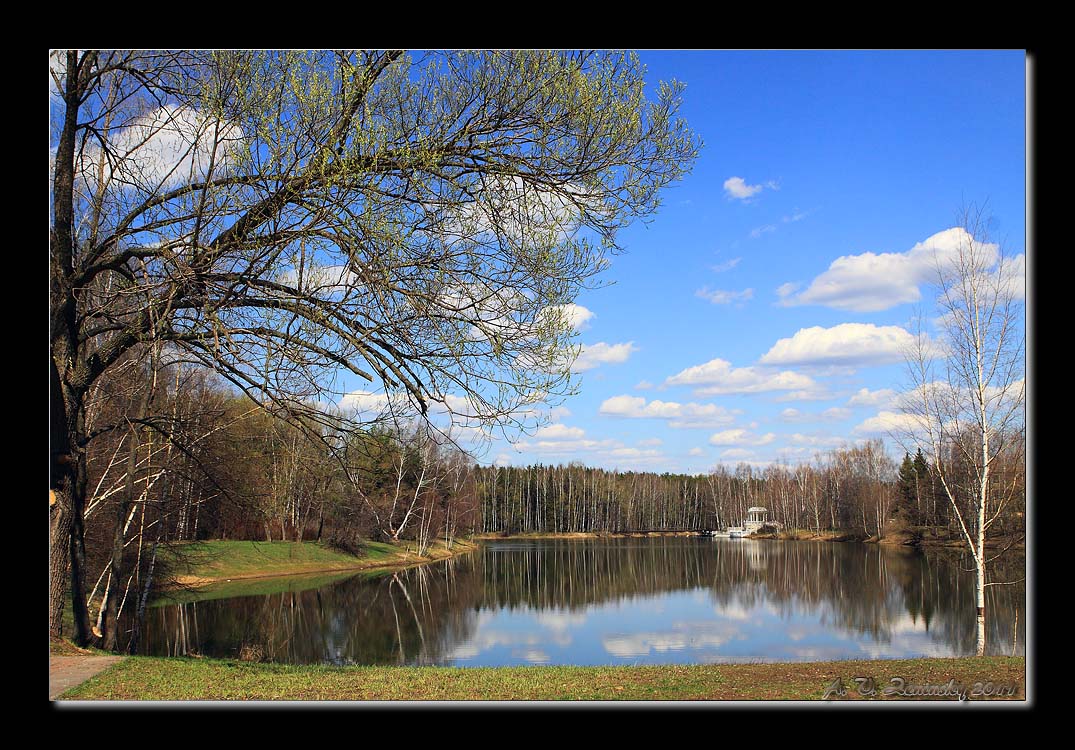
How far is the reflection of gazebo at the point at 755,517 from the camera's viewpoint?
252ft

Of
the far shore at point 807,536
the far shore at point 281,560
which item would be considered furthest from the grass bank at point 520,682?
the far shore at point 281,560

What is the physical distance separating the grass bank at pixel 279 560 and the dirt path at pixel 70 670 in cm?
1648

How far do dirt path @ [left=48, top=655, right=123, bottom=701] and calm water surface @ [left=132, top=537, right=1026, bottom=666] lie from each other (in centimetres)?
674

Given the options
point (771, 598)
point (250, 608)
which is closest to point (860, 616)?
point (771, 598)

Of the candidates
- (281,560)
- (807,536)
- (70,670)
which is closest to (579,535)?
(807,536)

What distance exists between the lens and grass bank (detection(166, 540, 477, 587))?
91.1 ft

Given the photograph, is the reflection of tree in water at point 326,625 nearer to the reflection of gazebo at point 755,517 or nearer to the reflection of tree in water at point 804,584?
the reflection of tree in water at point 804,584

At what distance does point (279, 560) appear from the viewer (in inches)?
1286

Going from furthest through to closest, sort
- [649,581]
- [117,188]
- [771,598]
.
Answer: [649,581] → [771,598] → [117,188]

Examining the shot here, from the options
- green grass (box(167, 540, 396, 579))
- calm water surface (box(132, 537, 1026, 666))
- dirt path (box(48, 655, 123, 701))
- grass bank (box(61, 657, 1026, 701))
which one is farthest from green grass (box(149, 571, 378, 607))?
grass bank (box(61, 657, 1026, 701))

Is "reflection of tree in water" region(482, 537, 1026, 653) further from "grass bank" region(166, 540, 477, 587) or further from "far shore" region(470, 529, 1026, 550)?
"grass bank" region(166, 540, 477, 587)
